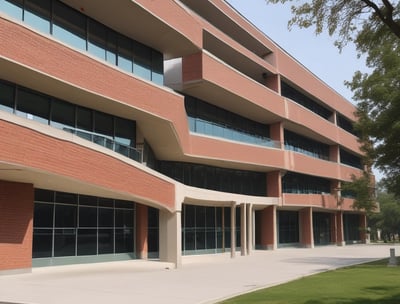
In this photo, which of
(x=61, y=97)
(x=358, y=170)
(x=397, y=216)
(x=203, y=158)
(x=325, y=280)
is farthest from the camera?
(x=397, y=216)

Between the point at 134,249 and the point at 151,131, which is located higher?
the point at 151,131

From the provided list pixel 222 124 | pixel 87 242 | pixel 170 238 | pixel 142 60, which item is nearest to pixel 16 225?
pixel 87 242

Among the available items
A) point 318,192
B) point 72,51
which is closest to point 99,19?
point 72,51

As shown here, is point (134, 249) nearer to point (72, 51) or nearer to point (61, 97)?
point (61, 97)

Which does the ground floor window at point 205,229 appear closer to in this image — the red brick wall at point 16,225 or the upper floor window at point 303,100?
the upper floor window at point 303,100

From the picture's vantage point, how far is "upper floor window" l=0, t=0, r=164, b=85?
2384cm

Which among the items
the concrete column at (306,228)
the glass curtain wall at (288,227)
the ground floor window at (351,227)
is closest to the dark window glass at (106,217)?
the glass curtain wall at (288,227)

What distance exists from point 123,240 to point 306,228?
27.9 meters

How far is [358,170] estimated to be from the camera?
68812 mm

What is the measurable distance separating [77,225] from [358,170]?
48799mm

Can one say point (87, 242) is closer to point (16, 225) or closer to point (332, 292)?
point (16, 225)

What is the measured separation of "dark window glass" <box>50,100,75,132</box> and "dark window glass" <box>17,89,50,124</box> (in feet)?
1.33

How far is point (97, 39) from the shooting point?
28.2 meters

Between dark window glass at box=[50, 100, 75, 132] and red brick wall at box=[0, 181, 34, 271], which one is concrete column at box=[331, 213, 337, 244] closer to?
dark window glass at box=[50, 100, 75, 132]
